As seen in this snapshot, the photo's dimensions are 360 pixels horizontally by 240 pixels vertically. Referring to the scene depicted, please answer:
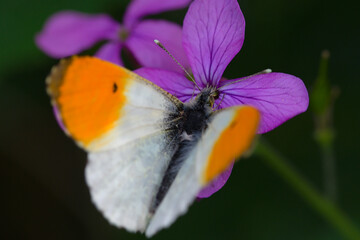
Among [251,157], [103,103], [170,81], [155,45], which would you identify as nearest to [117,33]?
[155,45]

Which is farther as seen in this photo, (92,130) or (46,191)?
(46,191)

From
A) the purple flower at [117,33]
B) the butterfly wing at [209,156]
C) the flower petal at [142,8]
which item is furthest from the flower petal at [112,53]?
the butterfly wing at [209,156]

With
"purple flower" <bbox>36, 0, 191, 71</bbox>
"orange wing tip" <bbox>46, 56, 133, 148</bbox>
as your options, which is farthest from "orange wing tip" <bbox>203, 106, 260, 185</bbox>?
"purple flower" <bbox>36, 0, 191, 71</bbox>

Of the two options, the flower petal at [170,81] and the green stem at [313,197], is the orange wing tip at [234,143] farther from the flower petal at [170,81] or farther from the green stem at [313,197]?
the green stem at [313,197]

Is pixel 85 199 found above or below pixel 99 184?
below

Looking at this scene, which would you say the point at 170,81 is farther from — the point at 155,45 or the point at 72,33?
the point at 72,33

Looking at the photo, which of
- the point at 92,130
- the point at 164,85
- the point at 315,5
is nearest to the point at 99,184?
the point at 92,130

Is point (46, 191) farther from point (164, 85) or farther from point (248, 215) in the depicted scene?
point (164, 85)
